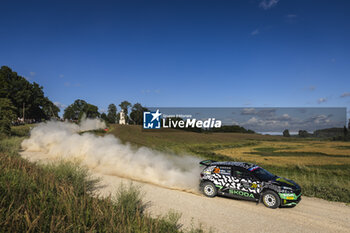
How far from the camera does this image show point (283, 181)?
10141 millimetres

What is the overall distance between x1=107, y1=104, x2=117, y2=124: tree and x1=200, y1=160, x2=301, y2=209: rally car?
123367 mm

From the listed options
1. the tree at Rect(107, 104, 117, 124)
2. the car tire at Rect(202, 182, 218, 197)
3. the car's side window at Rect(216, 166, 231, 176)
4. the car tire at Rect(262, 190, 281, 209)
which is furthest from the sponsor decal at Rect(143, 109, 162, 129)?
the tree at Rect(107, 104, 117, 124)

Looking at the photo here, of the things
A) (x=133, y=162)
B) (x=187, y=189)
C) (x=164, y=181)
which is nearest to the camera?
(x=187, y=189)

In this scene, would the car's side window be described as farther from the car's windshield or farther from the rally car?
the car's windshield

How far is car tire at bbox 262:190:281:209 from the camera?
31.5 ft

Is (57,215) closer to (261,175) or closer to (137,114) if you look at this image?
(261,175)

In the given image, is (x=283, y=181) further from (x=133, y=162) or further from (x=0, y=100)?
(x=0, y=100)

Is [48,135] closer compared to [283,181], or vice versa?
[283,181]

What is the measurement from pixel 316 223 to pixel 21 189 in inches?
395

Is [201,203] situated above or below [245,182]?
below

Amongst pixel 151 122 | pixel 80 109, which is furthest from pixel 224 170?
pixel 80 109

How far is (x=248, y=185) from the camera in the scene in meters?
10.3

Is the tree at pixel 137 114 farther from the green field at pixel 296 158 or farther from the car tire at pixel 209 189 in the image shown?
the car tire at pixel 209 189

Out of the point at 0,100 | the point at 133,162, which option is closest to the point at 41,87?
the point at 0,100
